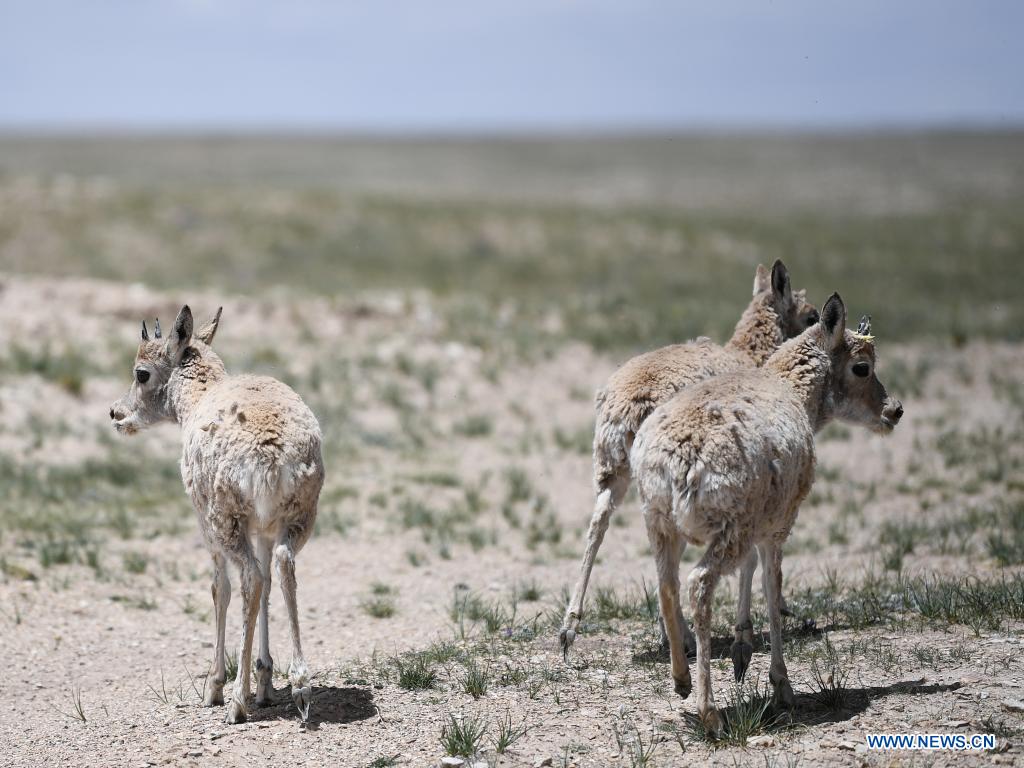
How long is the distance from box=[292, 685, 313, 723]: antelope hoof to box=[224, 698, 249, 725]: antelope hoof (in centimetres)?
44

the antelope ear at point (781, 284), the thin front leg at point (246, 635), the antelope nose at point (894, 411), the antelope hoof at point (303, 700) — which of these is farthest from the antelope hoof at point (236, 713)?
the antelope ear at point (781, 284)

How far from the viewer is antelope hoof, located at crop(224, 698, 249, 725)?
23.5 feet

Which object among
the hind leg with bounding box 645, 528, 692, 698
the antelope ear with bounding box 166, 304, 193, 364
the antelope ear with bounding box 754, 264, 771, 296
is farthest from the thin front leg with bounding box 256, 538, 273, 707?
the antelope ear with bounding box 754, 264, 771, 296

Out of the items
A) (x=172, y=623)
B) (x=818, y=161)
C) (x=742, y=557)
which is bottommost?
(x=172, y=623)

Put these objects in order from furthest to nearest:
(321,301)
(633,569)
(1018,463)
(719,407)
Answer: (321,301), (1018,463), (633,569), (719,407)

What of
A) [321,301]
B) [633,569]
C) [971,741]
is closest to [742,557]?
[971,741]

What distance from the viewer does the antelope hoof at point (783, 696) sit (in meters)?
6.88

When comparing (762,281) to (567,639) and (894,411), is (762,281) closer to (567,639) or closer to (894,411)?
(894,411)

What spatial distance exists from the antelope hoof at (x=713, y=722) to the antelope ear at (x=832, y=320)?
→ 3.32 metres

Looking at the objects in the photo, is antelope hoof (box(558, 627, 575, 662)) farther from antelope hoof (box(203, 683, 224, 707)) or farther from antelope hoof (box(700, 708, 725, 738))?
antelope hoof (box(203, 683, 224, 707))

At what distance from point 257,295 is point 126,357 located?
5.35 m

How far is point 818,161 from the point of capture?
362ft

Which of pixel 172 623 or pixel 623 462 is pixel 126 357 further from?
pixel 623 462

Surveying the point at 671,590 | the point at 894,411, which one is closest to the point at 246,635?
the point at 671,590
